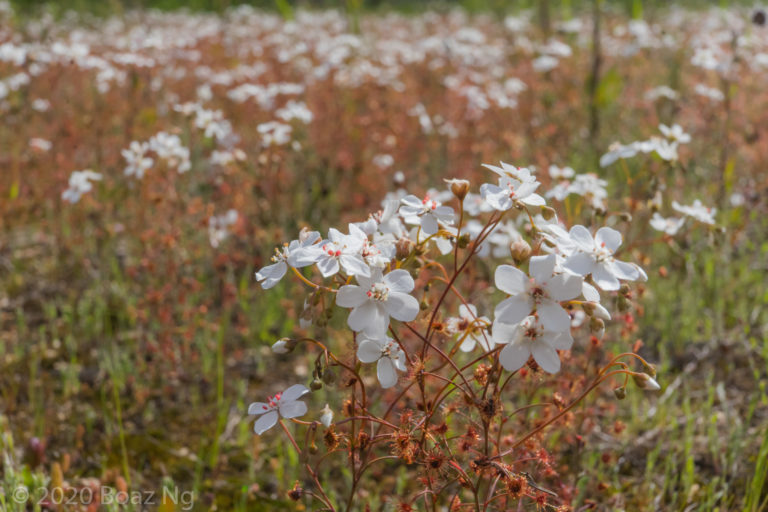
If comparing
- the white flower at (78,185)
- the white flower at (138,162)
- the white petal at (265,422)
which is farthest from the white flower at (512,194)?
the white flower at (78,185)

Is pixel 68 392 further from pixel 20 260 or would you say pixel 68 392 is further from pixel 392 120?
pixel 392 120

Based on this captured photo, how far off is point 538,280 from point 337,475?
173 centimetres

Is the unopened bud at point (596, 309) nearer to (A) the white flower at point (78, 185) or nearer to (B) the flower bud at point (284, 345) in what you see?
(B) the flower bud at point (284, 345)

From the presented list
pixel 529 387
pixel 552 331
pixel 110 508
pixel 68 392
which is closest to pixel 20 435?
pixel 68 392

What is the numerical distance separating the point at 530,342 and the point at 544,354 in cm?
4

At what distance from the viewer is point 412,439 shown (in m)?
1.56

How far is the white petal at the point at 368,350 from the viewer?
1.48 metres

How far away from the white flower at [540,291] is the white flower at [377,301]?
0.67 ft

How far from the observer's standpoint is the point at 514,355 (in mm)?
1387

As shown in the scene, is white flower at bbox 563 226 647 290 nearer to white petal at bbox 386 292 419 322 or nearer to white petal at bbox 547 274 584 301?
white petal at bbox 547 274 584 301

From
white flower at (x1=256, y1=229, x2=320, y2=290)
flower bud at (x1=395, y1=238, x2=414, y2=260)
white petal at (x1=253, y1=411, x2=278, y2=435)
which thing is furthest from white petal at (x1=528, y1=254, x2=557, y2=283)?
white petal at (x1=253, y1=411, x2=278, y2=435)

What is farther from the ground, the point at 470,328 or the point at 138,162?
the point at 470,328

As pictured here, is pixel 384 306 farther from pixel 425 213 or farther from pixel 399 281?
pixel 425 213

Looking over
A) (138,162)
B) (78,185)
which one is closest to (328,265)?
(138,162)
